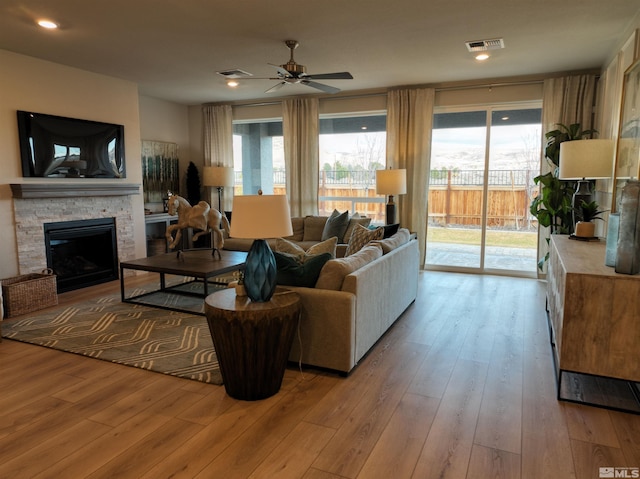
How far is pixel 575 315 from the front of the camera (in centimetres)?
245

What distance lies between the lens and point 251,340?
250cm

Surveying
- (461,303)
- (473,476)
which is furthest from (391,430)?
(461,303)

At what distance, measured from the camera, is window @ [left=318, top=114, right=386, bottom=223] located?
671 cm

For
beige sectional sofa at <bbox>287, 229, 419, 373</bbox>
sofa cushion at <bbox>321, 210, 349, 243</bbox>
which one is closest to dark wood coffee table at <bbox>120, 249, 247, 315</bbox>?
beige sectional sofa at <bbox>287, 229, 419, 373</bbox>

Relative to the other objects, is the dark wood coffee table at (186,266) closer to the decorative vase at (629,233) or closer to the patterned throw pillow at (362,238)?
the patterned throw pillow at (362,238)

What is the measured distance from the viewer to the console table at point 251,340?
8.13 feet

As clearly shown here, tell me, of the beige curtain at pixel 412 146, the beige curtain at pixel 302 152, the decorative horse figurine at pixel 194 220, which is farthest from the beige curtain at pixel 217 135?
the beige curtain at pixel 412 146

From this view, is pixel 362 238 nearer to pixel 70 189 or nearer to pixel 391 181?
pixel 391 181

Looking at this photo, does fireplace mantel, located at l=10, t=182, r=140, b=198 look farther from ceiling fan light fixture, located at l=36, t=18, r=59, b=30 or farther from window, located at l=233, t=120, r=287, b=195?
window, located at l=233, t=120, r=287, b=195

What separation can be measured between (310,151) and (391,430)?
520 centimetres

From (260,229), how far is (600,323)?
78.6 inches

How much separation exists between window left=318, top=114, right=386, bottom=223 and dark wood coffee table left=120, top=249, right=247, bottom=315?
2.49 m

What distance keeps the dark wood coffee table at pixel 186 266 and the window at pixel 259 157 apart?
2.63 metres

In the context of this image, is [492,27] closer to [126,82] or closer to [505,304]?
[505,304]
